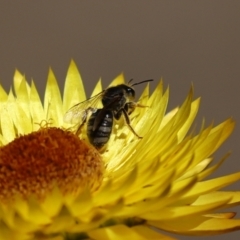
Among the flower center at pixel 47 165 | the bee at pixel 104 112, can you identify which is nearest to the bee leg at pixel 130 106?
the bee at pixel 104 112

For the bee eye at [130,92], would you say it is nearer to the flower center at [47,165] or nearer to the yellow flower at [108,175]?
the yellow flower at [108,175]

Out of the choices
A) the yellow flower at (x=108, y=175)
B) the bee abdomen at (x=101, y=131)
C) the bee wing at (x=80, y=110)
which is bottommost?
the yellow flower at (x=108, y=175)

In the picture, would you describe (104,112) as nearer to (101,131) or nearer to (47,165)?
(101,131)

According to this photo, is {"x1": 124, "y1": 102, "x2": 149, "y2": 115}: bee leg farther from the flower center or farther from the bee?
the flower center

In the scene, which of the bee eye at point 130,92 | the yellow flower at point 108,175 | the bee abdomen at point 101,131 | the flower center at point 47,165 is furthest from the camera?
the bee eye at point 130,92

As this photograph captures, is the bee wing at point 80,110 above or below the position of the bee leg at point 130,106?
above

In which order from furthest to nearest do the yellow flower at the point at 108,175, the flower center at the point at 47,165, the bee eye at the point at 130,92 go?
the bee eye at the point at 130,92, the flower center at the point at 47,165, the yellow flower at the point at 108,175

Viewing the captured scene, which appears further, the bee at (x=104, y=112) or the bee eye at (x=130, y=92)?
the bee eye at (x=130, y=92)
